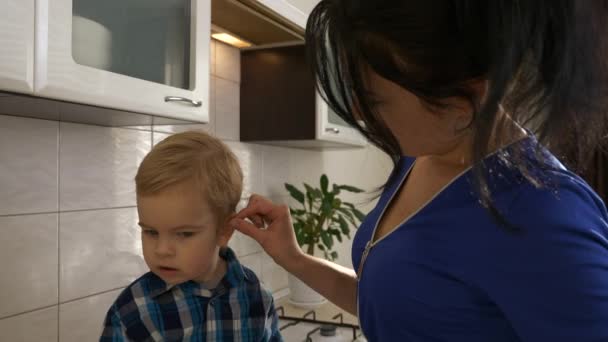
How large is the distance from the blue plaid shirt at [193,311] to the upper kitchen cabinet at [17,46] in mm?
455

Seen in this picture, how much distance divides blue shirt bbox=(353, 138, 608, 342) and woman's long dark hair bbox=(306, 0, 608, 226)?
36 millimetres

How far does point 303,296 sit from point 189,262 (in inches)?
48.2

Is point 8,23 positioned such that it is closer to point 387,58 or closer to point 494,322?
point 387,58

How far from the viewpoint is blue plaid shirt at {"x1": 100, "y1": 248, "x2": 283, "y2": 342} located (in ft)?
3.30

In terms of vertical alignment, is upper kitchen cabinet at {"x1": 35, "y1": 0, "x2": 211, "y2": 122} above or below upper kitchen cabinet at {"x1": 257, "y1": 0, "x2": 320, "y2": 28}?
below

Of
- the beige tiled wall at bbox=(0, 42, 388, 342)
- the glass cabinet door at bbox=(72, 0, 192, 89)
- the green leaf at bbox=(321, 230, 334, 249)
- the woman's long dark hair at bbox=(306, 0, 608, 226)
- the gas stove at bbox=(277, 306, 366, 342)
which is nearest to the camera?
the woman's long dark hair at bbox=(306, 0, 608, 226)

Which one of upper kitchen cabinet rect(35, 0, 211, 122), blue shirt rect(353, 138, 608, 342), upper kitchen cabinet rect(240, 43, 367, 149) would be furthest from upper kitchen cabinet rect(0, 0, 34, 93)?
upper kitchen cabinet rect(240, 43, 367, 149)

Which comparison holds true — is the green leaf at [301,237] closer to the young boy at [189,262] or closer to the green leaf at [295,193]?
the green leaf at [295,193]

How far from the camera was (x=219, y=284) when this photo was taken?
1.11 meters

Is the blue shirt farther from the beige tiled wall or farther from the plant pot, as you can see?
the plant pot

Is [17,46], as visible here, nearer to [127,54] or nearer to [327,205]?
[127,54]

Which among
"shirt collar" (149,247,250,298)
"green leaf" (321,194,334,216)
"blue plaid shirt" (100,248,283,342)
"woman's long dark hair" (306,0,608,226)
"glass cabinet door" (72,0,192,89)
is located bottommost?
"blue plaid shirt" (100,248,283,342)

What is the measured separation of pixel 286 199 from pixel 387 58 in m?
1.71

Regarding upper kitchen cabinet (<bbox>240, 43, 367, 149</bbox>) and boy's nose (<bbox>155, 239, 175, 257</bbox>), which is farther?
upper kitchen cabinet (<bbox>240, 43, 367, 149</bbox>)
